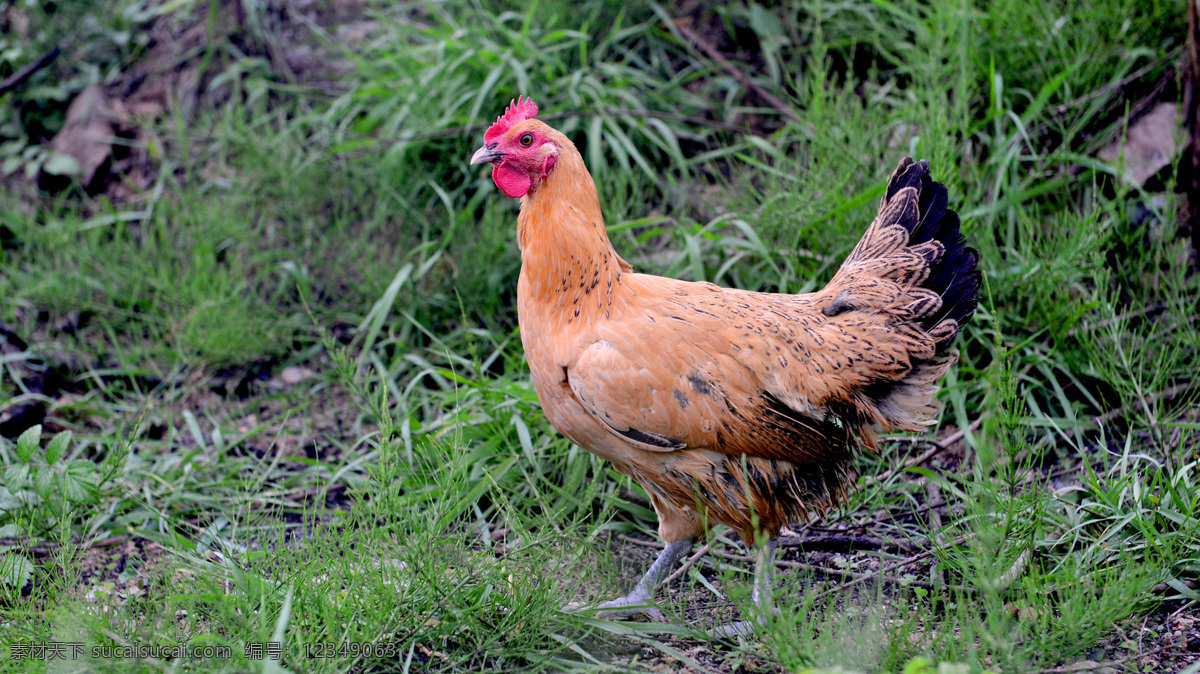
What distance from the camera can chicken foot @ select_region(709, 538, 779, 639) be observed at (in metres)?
2.32

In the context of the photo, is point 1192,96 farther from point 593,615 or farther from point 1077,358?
point 593,615

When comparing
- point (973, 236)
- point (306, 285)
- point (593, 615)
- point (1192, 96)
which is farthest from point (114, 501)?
point (1192, 96)

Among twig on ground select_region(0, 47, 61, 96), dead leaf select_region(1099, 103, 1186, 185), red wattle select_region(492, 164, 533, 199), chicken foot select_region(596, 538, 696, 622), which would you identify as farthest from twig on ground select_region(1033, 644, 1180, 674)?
twig on ground select_region(0, 47, 61, 96)

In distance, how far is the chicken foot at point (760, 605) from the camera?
2.32 m

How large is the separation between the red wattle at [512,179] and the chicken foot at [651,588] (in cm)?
144

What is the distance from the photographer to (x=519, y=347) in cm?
411

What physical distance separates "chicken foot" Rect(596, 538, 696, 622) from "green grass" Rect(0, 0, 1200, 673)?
0.08m

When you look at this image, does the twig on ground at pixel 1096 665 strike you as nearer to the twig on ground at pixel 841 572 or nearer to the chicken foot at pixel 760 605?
the twig on ground at pixel 841 572

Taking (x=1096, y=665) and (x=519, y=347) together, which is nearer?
(x=1096, y=665)

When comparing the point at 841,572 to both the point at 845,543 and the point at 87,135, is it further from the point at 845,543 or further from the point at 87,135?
the point at 87,135

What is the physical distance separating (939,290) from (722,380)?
0.97m

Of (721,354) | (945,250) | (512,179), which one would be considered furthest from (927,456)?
(512,179)

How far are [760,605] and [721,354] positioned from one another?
32.6 inches

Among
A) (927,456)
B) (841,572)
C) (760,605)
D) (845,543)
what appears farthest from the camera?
(927,456)
